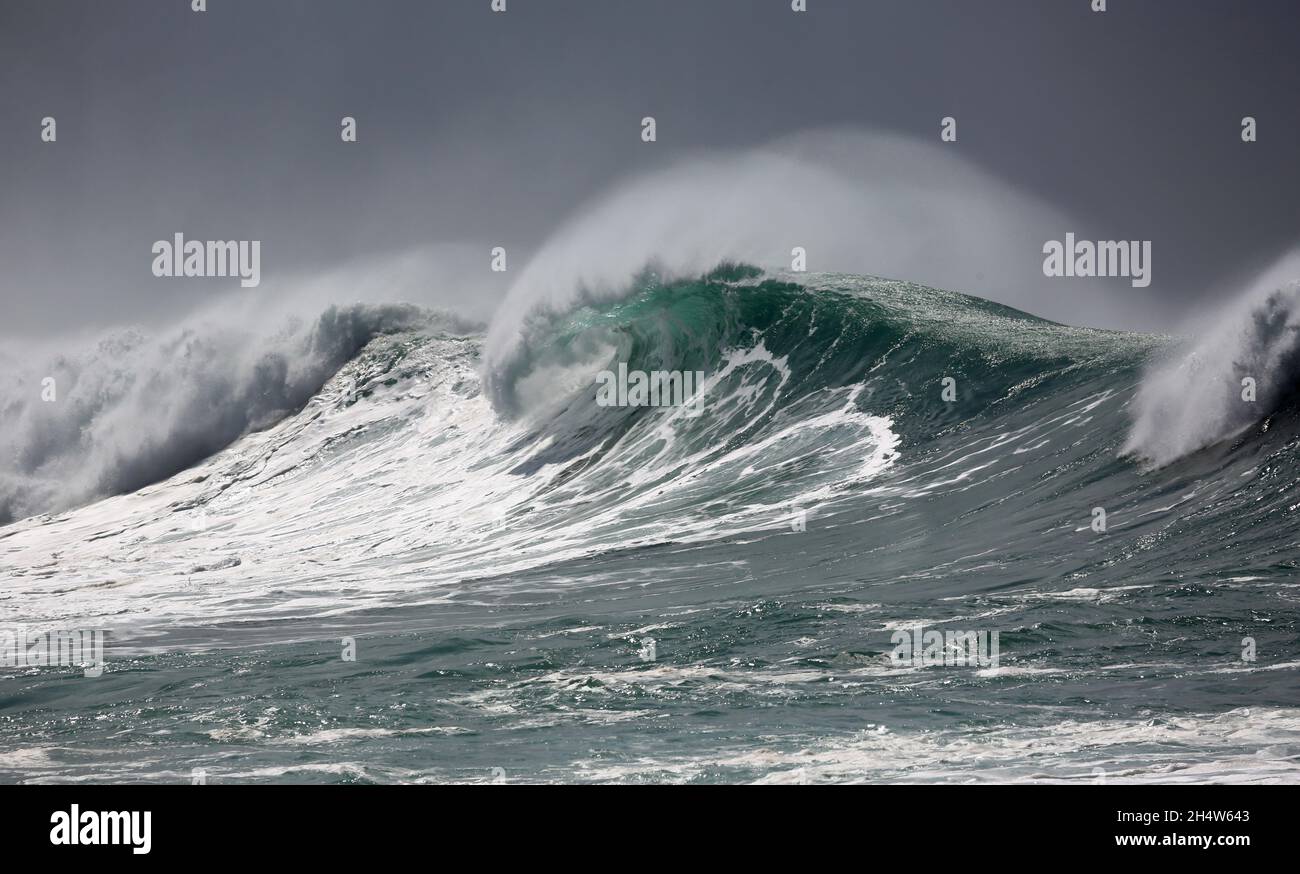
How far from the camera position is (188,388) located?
956 inches

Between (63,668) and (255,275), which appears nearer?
(63,668)

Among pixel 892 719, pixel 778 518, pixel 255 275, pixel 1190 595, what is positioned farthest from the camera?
pixel 255 275

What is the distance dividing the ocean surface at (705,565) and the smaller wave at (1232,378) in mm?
73

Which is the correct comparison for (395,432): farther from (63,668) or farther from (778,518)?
(63,668)

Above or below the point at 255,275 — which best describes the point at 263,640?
below

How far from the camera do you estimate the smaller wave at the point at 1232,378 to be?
37.1 feet

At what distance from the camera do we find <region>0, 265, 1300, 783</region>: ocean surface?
19.1 feet

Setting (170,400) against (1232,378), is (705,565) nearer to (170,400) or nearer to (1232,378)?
(1232,378)

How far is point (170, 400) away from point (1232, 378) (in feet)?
68.2

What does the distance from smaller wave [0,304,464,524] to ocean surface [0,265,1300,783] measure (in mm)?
189

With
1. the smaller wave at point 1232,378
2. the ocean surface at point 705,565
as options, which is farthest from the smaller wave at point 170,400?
the smaller wave at point 1232,378

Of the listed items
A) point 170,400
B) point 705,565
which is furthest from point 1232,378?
point 170,400
